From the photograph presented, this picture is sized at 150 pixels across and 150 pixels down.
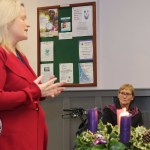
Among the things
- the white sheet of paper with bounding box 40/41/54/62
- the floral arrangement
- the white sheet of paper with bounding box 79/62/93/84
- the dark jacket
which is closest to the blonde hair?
the floral arrangement

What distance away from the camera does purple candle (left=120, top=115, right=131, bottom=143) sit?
971mm

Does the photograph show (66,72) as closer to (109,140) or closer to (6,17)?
(6,17)

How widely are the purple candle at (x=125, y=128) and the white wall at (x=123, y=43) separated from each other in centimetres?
233

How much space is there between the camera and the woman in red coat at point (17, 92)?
1297 millimetres

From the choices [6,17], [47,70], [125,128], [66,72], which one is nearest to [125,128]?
[125,128]

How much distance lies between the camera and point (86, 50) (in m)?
3.40

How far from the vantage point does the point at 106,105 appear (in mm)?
3395

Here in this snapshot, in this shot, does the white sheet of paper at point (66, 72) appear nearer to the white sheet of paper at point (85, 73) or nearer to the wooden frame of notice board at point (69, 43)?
the wooden frame of notice board at point (69, 43)

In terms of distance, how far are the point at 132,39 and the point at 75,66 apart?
687mm

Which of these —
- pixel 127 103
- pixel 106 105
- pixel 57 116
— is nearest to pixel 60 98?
pixel 57 116

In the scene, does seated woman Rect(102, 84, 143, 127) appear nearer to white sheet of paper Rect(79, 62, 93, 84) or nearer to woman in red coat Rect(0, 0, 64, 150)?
white sheet of paper Rect(79, 62, 93, 84)

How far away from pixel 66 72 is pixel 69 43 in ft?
1.08

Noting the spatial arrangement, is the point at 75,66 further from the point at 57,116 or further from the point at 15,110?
the point at 15,110

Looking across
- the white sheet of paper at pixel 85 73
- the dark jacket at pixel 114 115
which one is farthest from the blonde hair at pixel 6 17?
the white sheet of paper at pixel 85 73
